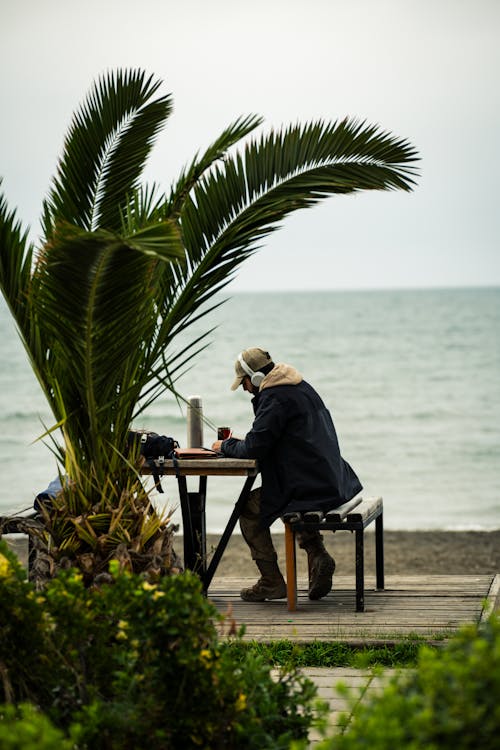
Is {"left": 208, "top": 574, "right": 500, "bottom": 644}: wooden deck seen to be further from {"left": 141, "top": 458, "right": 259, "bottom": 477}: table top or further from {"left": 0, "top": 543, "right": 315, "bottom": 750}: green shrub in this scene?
{"left": 0, "top": 543, "right": 315, "bottom": 750}: green shrub

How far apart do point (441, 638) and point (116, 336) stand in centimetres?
210

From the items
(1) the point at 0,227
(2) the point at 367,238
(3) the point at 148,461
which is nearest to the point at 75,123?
(1) the point at 0,227

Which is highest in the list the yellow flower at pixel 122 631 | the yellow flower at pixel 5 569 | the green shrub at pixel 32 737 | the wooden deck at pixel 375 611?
the yellow flower at pixel 5 569

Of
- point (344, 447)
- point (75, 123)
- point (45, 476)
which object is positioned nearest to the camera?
point (75, 123)

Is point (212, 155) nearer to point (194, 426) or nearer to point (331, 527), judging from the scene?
point (194, 426)

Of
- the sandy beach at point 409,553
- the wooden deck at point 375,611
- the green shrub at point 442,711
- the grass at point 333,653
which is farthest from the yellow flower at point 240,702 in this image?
the sandy beach at point 409,553

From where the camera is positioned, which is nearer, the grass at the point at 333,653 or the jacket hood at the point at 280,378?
the grass at the point at 333,653

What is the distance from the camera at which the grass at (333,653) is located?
16.7ft

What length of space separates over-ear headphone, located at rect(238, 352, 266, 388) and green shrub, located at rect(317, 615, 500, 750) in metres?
3.62

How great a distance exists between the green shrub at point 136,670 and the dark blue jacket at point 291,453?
254 cm

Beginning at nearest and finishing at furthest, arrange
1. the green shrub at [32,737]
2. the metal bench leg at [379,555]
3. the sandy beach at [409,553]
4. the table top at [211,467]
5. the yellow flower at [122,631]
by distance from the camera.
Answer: the green shrub at [32,737] → the yellow flower at [122,631] → the table top at [211,467] → the metal bench leg at [379,555] → the sandy beach at [409,553]

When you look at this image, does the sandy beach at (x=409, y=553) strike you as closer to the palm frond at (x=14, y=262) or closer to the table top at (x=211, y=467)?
the table top at (x=211, y=467)

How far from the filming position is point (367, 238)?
49.7m

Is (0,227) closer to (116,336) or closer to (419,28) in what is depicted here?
(116,336)
